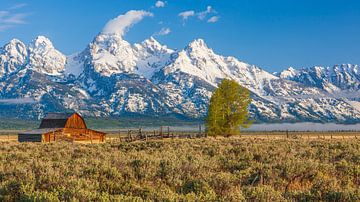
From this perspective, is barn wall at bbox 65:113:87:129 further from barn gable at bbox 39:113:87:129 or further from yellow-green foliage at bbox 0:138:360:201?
yellow-green foliage at bbox 0:138:360:201

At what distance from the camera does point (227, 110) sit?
72.0 metres

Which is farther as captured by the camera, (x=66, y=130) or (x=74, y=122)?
(x=74, y=122)

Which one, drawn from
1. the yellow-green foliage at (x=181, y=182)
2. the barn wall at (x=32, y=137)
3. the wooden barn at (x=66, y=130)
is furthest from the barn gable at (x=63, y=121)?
the yellow-green foliage at (x=181, y=182)

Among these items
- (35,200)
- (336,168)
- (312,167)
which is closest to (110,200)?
(35,200)

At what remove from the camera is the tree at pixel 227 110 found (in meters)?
70.7

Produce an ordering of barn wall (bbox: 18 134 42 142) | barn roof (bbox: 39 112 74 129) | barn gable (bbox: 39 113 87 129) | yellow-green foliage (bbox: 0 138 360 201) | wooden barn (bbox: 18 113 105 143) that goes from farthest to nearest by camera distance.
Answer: barn roof (bbox: 39 112 74 129) → barn gable (bbox: 39 113 87 129) → wooden barn (bbox: 18 113 105 143) → barn wall (bbox: 18 134 42 142) → yellow-green foliage (bbox: 0 138 360 201)

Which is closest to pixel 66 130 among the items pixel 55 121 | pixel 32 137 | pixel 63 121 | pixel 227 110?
pixel 63 121

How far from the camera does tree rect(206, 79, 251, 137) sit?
70.7 meters

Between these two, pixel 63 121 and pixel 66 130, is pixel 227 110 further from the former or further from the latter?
pixel 63 121

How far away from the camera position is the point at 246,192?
38.4 feet

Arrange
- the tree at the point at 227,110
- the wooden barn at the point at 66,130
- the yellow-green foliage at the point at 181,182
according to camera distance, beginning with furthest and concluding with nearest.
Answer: the wooden barn at the point at 66,130 < the tree at the point at 227,110 < the yellow-green foliage at the point at 181,182

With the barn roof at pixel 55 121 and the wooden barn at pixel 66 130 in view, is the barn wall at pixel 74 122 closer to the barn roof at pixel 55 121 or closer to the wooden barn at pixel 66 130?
the wooden barn at pixel 66 130

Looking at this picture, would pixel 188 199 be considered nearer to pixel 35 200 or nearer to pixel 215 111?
pixel 35 200

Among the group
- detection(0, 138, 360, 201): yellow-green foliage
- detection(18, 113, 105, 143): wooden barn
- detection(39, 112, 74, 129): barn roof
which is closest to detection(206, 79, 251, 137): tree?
detection(18, 113, 105, 143): wooden barn
